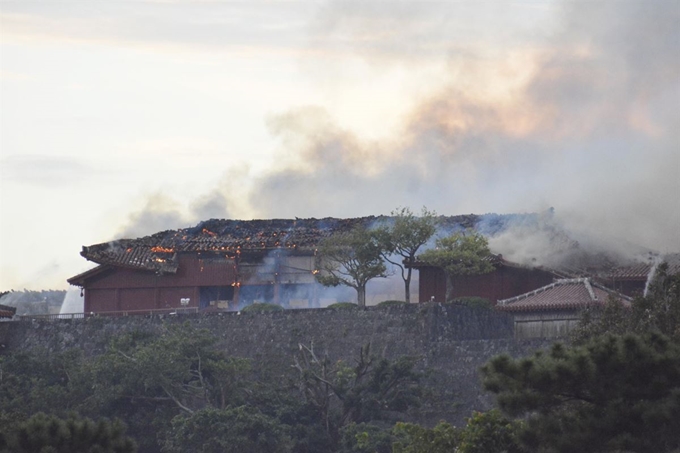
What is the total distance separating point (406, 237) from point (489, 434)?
2353 centimetres

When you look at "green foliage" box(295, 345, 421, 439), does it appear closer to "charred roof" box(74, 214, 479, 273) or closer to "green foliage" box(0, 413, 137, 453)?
"charred roof" box(74, 214, 479, 273)

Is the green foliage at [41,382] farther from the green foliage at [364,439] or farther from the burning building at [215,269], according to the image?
the green foliage at [364,439]

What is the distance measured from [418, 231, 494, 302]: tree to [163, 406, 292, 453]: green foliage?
399 inches

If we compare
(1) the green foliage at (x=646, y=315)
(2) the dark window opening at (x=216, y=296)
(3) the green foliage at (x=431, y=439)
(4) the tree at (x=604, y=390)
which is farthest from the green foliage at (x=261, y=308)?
(4) the tree at (x=604, y=390)

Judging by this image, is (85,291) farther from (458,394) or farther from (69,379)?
(458,394)

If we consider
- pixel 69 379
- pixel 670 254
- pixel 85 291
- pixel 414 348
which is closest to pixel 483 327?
pixel 414 348

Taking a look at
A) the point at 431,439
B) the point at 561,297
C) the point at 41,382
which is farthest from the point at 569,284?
the point at 41,382

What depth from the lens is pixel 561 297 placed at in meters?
54.7

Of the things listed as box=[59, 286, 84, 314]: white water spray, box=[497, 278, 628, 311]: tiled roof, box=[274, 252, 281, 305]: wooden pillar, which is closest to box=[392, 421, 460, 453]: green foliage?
box=[497, 278, 628, 311]: tiled roof

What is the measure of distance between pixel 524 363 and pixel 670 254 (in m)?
25.4

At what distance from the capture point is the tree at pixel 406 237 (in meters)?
60.6

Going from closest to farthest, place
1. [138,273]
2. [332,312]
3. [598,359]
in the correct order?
[598,359] → [332,312] → [138,273]

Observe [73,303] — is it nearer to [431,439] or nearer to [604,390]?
[431,439]

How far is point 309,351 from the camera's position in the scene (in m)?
55.7
